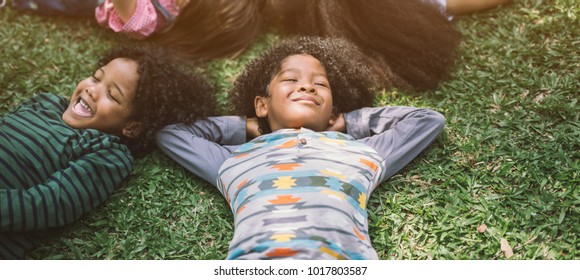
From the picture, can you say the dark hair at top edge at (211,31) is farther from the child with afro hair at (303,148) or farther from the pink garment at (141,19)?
the child with afro hair at (303,148)

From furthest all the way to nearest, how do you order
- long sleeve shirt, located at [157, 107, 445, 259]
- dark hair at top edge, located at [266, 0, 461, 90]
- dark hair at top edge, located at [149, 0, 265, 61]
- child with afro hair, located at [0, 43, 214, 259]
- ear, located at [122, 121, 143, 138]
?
dark hair at top edge, located at [149, 0, 265, 61] → dark hair at top edge, located at [266, 0, 461, 90] → ear, located at [122, 121, 143, 138] → child with afro hair, located at [0, 43, 214, 259] → long sleeve shirt, located at [157, 107, 445, 259]

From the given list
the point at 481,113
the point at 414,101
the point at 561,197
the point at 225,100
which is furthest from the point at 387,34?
the point at 561,197

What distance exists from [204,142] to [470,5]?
120 centimetres

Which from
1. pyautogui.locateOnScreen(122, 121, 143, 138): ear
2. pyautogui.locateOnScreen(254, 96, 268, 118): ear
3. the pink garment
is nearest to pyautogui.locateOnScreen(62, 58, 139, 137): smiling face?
pyautogui.locateOnScreen(122, 121, 143, 138): ear

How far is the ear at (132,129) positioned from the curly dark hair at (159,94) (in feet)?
0.04

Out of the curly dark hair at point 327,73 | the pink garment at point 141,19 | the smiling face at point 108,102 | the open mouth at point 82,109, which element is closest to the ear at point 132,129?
the smiling face at point 108,102

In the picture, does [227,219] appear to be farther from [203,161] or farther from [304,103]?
[304,103]

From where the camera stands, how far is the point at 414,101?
1.91 metres

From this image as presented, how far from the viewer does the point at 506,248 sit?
4.92ft

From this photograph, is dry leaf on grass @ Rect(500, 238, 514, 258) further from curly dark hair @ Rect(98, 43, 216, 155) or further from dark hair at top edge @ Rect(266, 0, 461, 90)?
curly dark hair @ Rect(98, 43, 216, 155)

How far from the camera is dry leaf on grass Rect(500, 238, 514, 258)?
1.49 meters

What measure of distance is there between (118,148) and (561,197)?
1376 mm

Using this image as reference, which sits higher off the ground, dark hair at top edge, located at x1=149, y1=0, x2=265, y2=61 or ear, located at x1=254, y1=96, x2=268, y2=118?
dark hair at top edge, located at x1=149, y1=0, x2=265, y2=61

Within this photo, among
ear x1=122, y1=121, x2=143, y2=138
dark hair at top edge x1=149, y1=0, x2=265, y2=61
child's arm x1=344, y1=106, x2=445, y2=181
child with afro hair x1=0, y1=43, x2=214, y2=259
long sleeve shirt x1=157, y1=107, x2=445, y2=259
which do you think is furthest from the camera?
dark hair at top edge x1=149, y1=0, x2=265, y2=61
